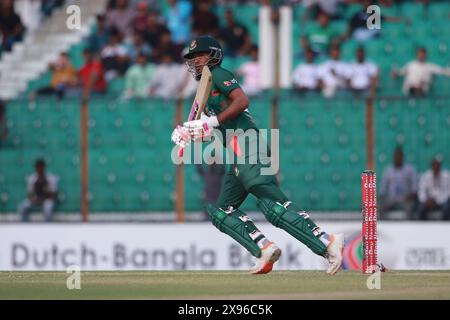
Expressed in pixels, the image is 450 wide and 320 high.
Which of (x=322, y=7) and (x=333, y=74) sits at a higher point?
(x=322, y=7)

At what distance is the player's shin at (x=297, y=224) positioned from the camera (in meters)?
10.2

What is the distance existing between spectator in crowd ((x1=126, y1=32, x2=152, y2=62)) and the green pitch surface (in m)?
7.82

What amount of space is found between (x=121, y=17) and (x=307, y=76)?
3.71 meters

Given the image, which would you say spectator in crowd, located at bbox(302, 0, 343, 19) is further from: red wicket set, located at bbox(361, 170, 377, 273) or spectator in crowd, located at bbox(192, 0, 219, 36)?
red wicket set, located at bbox(361, 170, 377, 273)

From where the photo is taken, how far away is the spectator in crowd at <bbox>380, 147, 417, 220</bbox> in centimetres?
1595

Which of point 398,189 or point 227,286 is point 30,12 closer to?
point 398,189

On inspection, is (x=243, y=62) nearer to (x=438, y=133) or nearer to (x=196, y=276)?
(x=438, y=133)

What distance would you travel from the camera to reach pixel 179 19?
19359 mm

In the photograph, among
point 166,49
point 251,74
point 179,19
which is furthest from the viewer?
point 179,19

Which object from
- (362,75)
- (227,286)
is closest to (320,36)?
(362,75)

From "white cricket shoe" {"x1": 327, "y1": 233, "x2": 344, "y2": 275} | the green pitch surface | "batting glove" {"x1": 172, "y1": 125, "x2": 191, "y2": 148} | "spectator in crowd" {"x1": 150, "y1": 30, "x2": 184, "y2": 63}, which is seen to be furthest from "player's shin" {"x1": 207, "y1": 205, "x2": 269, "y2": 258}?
"spectator in crowd" {"x1": 150, "y1": 30, "x2": 184, "y2": 63}

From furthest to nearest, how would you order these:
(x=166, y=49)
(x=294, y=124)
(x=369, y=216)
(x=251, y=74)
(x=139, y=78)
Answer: (x=166, y=49)
(x=139, y=78)
(x=251, y=74)
(x=294, y=124)
(x=369, y=216)

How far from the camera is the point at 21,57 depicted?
20.2 meters
